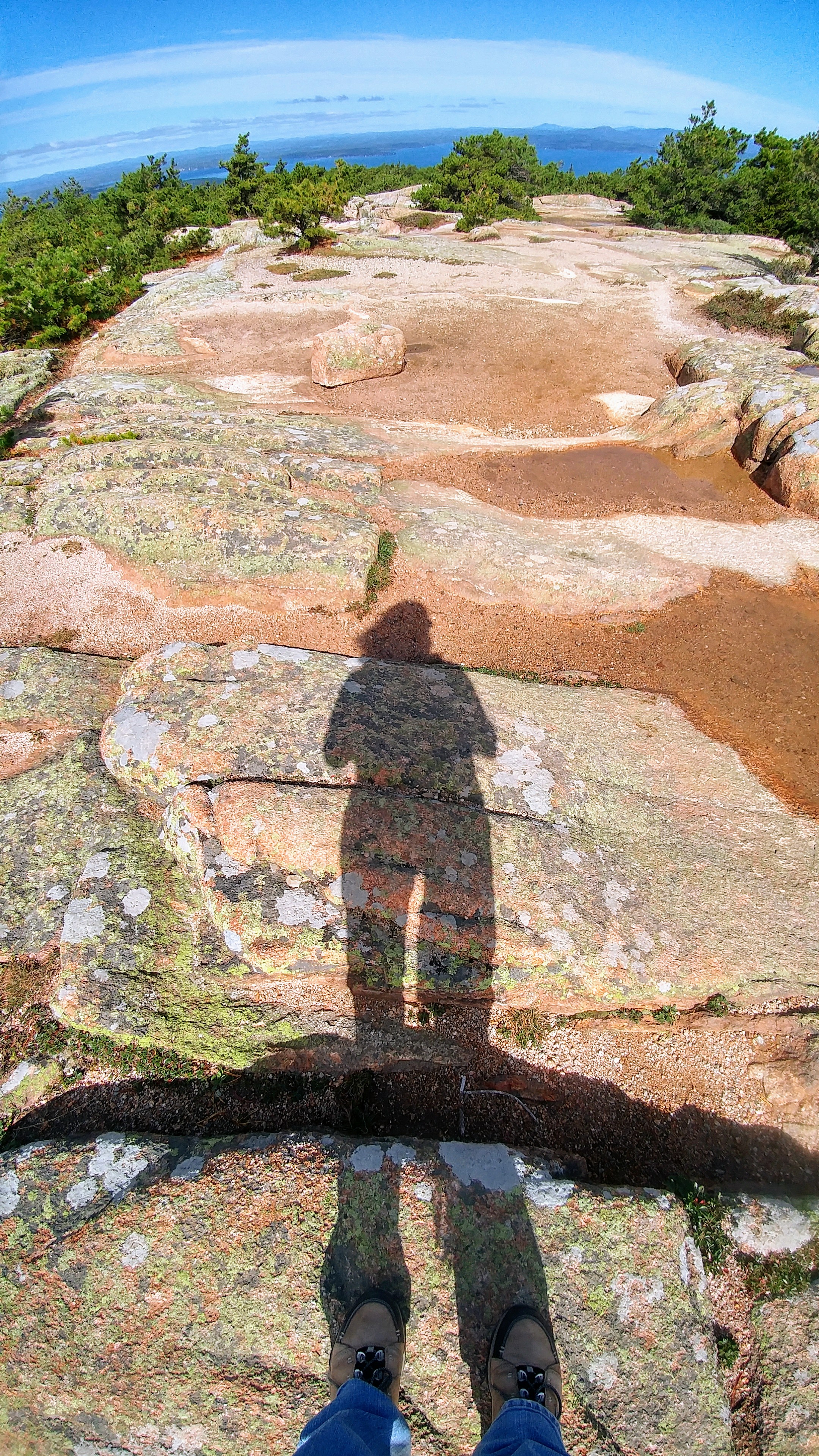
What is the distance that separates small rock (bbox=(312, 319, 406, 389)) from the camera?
19375mm

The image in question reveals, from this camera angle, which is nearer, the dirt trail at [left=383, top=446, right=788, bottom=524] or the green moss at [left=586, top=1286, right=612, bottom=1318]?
the green moss at [left=586, top=1286, right=612, bottom=1318]

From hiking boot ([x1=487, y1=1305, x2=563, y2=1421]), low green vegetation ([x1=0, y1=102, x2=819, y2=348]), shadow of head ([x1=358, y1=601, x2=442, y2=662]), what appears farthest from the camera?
low green vegetation ([x1=0, y1=102, x2=819, y2=348])

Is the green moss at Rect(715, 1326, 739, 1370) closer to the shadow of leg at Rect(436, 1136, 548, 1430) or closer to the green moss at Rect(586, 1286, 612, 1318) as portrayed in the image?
the green moss at Rect(586, 1286, 612, 1318)

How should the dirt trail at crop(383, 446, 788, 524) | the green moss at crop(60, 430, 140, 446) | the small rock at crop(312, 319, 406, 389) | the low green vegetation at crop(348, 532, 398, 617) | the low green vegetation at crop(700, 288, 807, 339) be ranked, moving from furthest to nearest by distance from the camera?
1. the low green vegetation at crop(700, 288, 807, 339)
2. the small rock at crop(312, 319, 406, 389)
3. the dirt trail at crop(383, 446, 788, 524)
4. the green moss at crop(60, 430, 140, 446)
5. the low green vegetation at crop(348, 532, 398, 617)

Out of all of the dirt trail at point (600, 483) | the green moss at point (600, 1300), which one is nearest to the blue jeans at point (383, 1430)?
the green moss at point (600, 1300)

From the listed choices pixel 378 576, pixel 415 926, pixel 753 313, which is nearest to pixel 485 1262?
pixel 415 926

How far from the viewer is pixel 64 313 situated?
80.0ft

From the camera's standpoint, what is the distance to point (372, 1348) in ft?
13.0

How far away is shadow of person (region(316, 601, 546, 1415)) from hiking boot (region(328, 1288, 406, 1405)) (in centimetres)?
9

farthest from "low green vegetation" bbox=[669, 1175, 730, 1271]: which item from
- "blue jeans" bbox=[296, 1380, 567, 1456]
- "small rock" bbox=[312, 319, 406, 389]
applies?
"small rock" bbox=[312, 319, 406, 389]

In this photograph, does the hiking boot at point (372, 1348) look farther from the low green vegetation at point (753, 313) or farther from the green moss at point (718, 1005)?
the low green vegetation at point (753, 313)

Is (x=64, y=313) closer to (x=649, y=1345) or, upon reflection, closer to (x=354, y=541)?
Answer: (x=354, y=541)

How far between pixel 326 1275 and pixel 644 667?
895 cm

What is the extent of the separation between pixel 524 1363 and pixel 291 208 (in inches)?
1672
